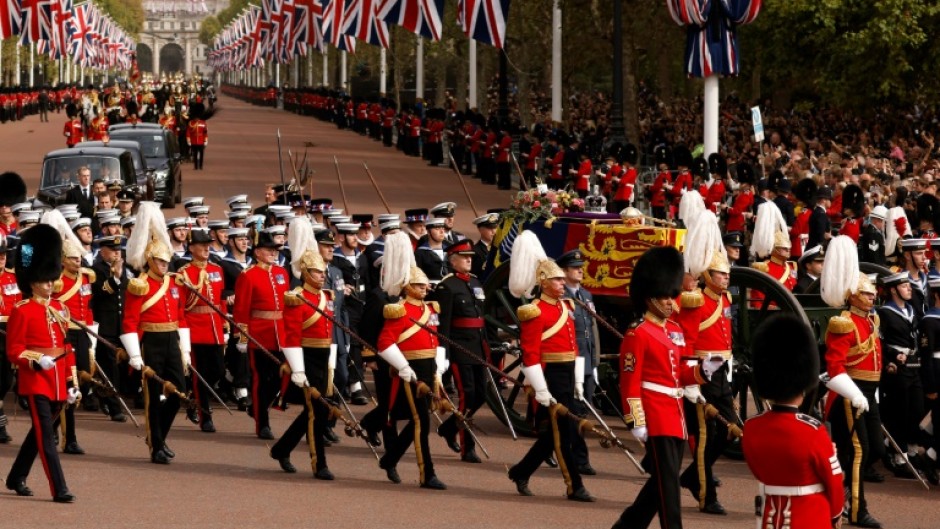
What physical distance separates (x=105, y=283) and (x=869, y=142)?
20.1 meters

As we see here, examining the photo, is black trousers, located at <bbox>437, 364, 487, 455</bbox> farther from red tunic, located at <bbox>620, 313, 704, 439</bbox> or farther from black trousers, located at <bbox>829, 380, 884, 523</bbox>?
red tunic, located at <bbox>620, 313, 704, 439</bbox>

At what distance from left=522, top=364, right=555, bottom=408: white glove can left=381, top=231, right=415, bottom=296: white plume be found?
1.09m

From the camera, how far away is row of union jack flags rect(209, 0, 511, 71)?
30.9m

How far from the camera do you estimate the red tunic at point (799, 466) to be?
7.09 metres

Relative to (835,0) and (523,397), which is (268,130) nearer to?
(835,0)

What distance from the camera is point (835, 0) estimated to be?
108ft

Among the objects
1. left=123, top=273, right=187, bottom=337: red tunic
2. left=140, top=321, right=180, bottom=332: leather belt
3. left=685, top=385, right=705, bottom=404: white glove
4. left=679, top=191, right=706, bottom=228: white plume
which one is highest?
left=679, top=191, right=706, bottom=228: white plume

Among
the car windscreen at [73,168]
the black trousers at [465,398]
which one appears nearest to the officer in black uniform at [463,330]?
the black trousers at [465,398]

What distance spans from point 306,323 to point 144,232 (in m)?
1.68

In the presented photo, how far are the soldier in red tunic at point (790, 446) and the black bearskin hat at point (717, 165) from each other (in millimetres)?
15638

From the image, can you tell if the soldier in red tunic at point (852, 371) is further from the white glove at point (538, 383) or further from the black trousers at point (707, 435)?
the white glove at point (538, 383)

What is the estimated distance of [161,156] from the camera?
103 feet

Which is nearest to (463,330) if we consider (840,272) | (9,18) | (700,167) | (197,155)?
(840,272)

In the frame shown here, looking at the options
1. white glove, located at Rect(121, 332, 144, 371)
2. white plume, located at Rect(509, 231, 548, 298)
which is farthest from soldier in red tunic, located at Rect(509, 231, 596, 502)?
white glove, located at Rect(121, 332, 144, 371)
